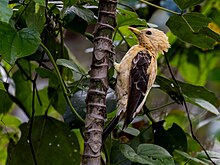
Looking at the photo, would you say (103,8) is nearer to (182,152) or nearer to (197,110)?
(182,152)

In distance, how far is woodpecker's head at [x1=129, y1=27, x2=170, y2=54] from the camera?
1.28 metres

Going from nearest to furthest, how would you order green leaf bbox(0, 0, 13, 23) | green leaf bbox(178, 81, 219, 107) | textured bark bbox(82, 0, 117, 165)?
1. green leaf bbox(0, 0, 13, 23)
2. textured bark bbox(82, 0, 117, 165)
3. green leaf bbox(178, 81, 219, 107)

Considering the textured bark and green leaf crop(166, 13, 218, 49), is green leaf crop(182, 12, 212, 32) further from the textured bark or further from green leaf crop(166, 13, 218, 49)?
the textured bark

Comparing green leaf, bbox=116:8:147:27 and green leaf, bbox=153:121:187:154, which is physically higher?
green leaf, bbox=116:8:147:27

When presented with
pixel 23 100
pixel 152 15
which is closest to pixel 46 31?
pixel 23 100

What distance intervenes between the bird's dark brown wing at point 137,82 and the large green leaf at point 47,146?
0.27 metres

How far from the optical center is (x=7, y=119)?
5.93 feet

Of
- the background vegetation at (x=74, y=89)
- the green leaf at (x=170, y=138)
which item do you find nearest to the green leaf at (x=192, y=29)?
the background vegetation at (x=74, y=89)

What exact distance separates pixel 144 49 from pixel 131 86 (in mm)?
→ 132

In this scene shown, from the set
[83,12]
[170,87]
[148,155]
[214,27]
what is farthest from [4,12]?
[214,27]

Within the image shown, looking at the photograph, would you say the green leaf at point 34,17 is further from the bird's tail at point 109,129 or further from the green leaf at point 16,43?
the bird's tail at point 109,129

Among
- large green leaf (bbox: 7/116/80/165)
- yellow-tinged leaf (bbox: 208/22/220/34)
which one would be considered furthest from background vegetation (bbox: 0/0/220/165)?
yellow-tinged leaf (bbox: 208/22/220/34)

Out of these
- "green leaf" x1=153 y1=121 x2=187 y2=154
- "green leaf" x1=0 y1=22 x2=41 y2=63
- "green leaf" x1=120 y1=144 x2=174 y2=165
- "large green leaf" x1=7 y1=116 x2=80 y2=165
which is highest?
"green leaf" x1=0 y1=22 x2=41 y2=63

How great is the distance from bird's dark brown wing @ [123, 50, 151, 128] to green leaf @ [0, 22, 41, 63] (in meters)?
0.26
